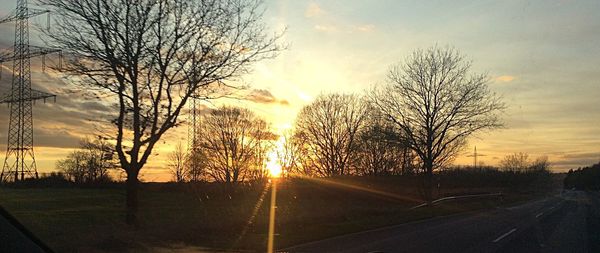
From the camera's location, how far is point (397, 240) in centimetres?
1806

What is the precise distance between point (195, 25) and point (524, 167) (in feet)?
466

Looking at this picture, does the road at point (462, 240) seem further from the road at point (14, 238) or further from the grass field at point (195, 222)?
the road at point (14, 238)

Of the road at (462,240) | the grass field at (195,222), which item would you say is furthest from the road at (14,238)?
the road at (462,240)

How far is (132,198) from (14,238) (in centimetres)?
1731

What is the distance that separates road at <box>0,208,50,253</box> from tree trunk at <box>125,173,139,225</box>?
657 inches

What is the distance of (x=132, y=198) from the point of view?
19172mm

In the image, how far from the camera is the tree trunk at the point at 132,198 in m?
18.8

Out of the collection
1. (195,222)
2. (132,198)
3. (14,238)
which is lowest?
(195,222)

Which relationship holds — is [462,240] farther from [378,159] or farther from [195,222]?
[378,159]

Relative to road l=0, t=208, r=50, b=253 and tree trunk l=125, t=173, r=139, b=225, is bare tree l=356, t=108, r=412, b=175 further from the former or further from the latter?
road l=0, t=208, r=50, b=253

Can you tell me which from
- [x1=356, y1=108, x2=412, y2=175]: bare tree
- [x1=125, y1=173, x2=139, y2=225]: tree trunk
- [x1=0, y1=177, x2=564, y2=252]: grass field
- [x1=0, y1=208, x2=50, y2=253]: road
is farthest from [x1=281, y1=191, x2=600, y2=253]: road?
[x1=356, y1=108, x2=412, y2=175]: bare tree

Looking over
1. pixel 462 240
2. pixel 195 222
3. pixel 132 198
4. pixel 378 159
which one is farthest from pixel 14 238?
pixel 378 159

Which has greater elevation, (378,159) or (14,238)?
(378,159)

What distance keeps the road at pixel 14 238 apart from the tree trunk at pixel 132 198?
16.7m
